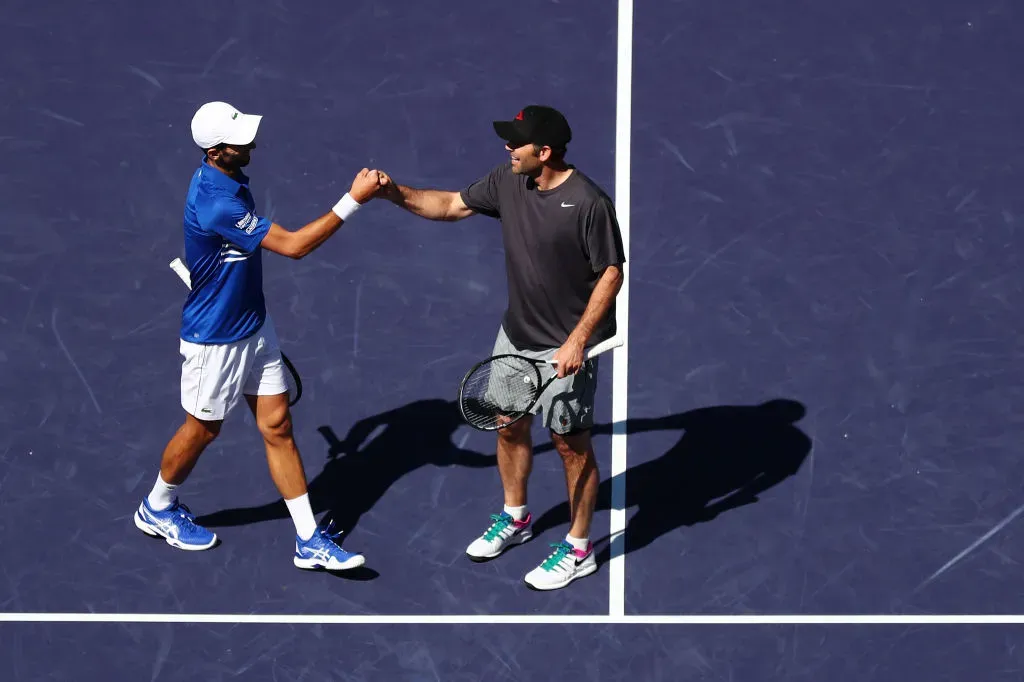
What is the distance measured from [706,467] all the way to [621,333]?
98cm

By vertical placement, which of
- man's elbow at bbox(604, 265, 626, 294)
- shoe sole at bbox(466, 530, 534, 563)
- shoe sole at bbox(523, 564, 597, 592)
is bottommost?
shoe sole at bbox(523, 564, 597, 592)

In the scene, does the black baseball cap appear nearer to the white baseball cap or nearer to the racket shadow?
the white baseball cap

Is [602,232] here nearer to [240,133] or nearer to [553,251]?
[553,251]

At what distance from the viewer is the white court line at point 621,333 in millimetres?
11391

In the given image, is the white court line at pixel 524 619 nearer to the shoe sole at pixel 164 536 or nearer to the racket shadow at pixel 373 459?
the shoe sole at pixel 164 536

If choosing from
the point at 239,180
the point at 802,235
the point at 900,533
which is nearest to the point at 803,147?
the point at 802,235

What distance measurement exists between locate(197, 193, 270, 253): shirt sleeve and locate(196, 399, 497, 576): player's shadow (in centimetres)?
160

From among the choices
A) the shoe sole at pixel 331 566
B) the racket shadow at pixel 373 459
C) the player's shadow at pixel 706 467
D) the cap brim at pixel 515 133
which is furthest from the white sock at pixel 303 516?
the cap brim at pixel 515 133

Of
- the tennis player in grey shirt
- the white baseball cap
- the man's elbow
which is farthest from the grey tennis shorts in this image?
the white baseball cap

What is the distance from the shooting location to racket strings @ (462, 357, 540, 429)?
11.0 meters

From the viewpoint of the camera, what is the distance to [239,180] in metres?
11.0

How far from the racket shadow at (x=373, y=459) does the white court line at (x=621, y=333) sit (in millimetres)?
705

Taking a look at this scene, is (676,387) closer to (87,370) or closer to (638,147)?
(638,147)

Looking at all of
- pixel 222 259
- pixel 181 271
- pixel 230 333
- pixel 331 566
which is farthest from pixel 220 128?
pixel 331 566
